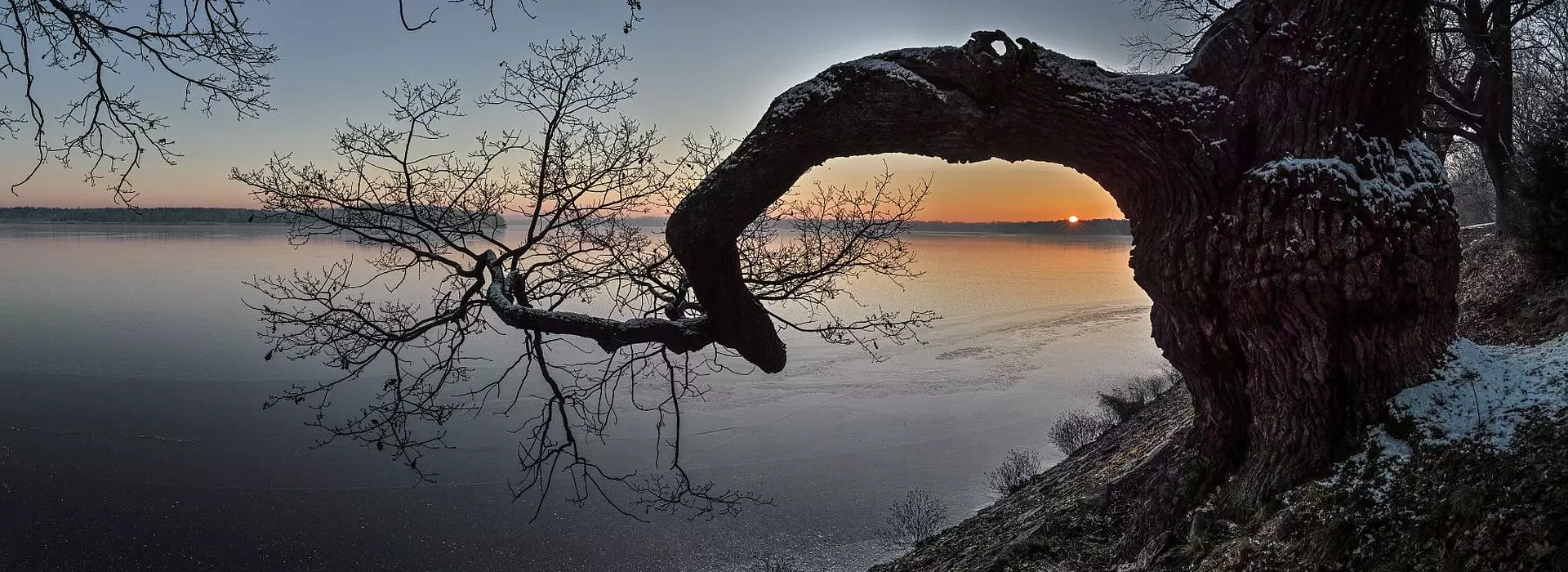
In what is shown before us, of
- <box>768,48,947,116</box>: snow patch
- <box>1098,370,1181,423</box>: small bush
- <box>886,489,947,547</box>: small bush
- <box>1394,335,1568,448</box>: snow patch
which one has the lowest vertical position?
<box>886,489,947,547</box>: small bush

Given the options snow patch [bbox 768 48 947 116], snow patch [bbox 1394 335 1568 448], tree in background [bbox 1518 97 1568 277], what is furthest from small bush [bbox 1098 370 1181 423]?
snow patch [bbox 768 48 947 116]

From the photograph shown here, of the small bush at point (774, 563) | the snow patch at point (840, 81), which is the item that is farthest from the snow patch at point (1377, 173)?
the small bush at point (774, 563)

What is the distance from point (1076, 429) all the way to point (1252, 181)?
22.6 m

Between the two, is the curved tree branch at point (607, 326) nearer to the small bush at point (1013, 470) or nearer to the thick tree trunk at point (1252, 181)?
the thick tree trunk at point (1252, 181)

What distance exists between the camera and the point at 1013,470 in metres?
22.4

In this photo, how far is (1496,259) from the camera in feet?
30.5

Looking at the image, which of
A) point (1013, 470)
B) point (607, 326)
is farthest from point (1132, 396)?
point (607, 326)

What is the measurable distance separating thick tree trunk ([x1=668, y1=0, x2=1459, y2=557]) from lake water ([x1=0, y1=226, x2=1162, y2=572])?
8.84 meters

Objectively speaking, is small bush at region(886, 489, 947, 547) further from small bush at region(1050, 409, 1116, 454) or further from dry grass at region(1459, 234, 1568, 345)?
dry grass at region(1459, 234, 1568, 345)

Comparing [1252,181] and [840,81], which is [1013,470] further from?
[840,81]

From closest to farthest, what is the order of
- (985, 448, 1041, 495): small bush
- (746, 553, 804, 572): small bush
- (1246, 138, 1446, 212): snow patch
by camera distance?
(1246, 138, 1446, 212): snow patch < (746, 553, 804, 572): small bush < (985, 448, 1041, 495): small bush

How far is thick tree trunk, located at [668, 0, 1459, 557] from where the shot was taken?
3.53 m

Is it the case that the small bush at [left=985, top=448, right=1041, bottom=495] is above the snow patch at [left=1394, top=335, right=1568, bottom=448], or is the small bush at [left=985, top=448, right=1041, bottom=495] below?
below

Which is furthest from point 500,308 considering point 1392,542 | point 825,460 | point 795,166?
point 825,460
